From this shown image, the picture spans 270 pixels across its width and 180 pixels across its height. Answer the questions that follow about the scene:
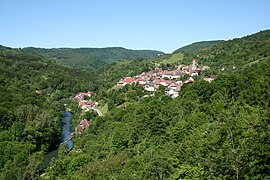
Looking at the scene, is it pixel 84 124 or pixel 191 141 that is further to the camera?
pixel 84 124

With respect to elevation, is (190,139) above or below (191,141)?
below

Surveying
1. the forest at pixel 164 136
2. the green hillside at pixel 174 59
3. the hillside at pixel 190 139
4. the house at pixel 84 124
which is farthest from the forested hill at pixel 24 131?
the green hillside at pixel 174 59

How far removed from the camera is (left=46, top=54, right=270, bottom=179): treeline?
44.4 feet

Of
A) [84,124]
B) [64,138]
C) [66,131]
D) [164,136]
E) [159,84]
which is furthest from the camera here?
[159,84]

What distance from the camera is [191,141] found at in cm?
2305

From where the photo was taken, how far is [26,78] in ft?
386

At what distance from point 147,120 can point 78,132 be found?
25.6 metres

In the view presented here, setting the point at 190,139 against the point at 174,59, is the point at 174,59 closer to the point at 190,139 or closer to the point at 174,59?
the point at 174,59

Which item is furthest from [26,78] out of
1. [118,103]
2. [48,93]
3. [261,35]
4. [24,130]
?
[261,35]

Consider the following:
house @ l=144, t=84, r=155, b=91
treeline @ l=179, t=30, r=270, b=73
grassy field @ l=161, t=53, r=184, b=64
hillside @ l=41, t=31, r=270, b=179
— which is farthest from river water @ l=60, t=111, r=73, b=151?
grassy field @ l=161, t=53, r=184, b=64

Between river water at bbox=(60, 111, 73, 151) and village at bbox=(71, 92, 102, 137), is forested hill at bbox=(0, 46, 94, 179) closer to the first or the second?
river water at bbox=(60, 111, 73, 151)

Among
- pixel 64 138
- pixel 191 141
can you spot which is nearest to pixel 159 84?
pixel 64 138

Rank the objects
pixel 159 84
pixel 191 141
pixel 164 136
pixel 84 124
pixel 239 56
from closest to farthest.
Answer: pixel 191 141 < pixel 164 136 < pixel 84 124 < pixel 159 84 < pixel 239 56

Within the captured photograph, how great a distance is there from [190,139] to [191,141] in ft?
5.95
